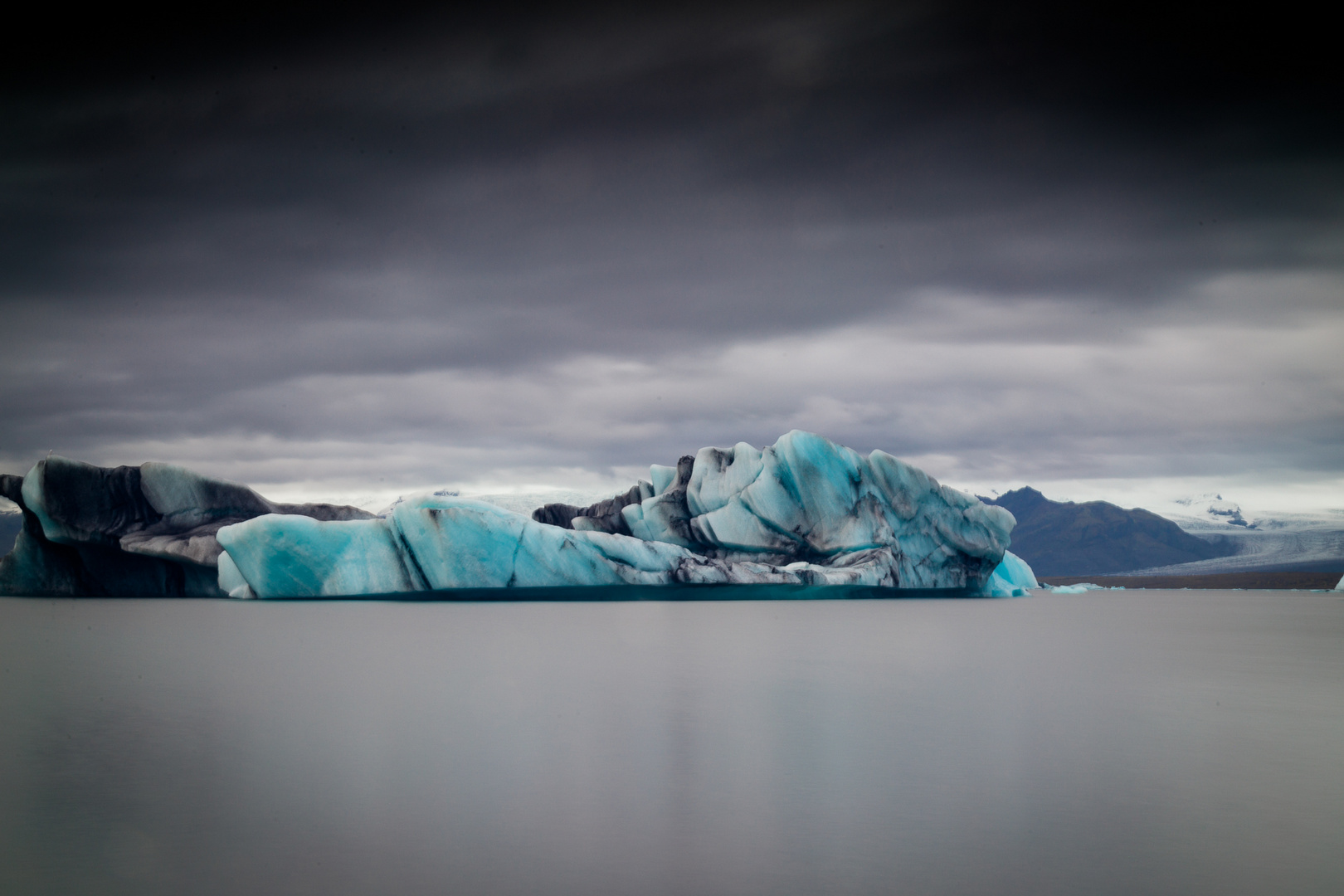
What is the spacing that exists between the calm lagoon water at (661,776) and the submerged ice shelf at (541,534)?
11.8 m

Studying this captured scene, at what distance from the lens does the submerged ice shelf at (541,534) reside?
24.3 meters

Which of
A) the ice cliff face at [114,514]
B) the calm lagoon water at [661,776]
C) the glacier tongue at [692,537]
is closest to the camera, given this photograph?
the calm lagoon water at [661,776]

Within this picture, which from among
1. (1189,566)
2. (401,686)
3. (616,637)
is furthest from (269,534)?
(1189,566)

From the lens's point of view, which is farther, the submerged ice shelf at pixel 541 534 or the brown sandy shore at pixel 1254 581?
the brown sandy shore at pixel 1254 581

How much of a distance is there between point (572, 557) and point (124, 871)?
20899 millimetres

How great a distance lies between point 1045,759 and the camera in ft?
20.0

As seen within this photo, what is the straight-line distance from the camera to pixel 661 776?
566 centimetres

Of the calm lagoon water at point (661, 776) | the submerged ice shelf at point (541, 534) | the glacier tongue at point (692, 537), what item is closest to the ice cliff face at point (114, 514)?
the submerged ice shelf at point (541, 534)

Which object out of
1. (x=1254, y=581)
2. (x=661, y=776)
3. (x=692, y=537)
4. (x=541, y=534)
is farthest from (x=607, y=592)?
(x=1254, y=581)

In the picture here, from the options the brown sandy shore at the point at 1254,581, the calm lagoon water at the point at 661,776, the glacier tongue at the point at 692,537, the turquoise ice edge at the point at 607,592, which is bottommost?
the brown sandy shore at the point at 1254,581

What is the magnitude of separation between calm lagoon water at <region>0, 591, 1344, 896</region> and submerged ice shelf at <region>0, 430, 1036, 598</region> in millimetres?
11802

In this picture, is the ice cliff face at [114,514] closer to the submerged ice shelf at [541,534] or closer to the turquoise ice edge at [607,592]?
the submerged ice shelf at [541,534]

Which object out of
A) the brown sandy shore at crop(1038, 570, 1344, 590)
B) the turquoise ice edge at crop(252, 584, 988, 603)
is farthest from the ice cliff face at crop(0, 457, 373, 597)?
the brown sandy shore at crop(1038, 570, 1344, 590)

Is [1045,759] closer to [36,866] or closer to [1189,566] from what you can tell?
[36,866]
